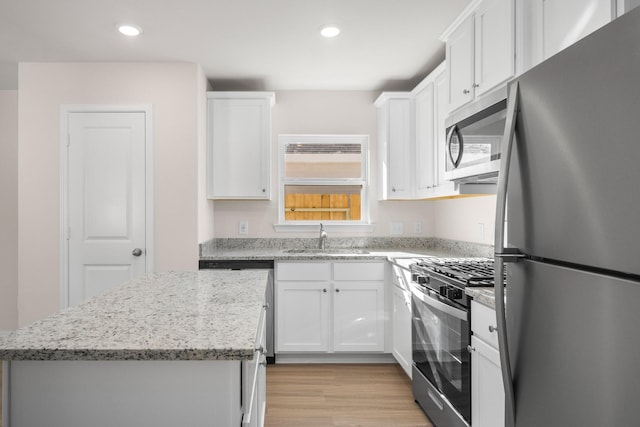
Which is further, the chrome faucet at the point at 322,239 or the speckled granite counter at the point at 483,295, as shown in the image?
the chrome faucet at the point at 322,239

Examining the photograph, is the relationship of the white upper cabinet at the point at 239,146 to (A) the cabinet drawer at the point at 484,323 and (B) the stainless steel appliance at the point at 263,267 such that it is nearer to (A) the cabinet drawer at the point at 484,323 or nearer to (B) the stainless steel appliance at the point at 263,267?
(B) the stainless steel appliance at the point at 263,267

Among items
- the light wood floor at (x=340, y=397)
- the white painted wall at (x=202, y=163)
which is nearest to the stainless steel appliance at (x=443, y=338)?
the light wood floor at (x=340, y=397)

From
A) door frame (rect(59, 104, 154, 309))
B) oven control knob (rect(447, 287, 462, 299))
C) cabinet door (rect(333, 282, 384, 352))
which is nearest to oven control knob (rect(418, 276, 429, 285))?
oven control knob (rect(447, 287, 462, 299))

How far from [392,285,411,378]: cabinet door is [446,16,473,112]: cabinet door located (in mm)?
1350

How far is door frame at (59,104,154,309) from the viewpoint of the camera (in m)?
3.18

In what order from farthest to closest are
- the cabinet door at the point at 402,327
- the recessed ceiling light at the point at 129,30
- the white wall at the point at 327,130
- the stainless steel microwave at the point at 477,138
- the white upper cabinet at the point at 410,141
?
the white wall at the point at 327,130 → the white upper cabinet at the point at 410,141 → the cabinet door at the point at 402,327 → the recessed ceiling light at the point at 129,30 → the stainless steel microwave at the point at 477,138

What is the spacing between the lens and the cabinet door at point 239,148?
3506 millimetres

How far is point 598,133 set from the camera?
29.9 inches

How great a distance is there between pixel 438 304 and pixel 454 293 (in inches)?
9.1

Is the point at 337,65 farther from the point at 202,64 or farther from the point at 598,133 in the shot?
the point at 598,133

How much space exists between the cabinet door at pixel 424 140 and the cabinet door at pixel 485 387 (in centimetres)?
159

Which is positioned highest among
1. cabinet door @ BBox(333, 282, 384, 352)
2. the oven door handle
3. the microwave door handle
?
the microwave door handle

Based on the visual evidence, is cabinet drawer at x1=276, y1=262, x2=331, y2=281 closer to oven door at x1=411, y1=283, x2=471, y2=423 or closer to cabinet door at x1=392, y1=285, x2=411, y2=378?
cabinet door at x1=392, y1=285, x2=411, y2=378

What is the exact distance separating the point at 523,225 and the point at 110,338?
1.15 meters
